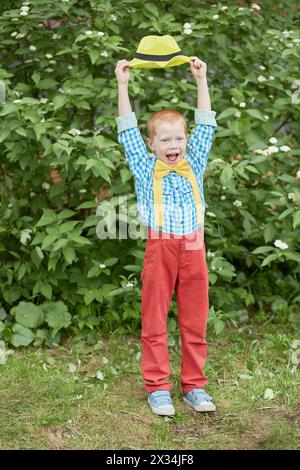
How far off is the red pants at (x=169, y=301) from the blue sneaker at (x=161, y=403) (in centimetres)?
3

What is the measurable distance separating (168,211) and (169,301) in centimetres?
45

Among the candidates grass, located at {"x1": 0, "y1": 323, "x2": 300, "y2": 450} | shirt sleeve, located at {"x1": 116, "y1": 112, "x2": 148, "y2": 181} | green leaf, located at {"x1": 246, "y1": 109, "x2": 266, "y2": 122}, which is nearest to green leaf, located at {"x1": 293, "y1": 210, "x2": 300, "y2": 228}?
green leaf, located at {"x1": 246, "y1": 109, "x2": 266, "y2": 122}

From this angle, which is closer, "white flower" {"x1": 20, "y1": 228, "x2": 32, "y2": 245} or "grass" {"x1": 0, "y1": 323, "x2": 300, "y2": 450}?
"grass" {"x1": 0, "y1": 323, "x2": 300, "y2": 450}

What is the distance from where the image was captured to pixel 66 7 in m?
4.74

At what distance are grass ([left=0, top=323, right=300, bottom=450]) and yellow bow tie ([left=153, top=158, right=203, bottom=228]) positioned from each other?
3.07ft

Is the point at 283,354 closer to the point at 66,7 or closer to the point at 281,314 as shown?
the point at 281,314

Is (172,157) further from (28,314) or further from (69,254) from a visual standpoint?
(28,314)

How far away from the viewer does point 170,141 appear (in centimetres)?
387

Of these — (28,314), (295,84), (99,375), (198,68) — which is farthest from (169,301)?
(295,84)

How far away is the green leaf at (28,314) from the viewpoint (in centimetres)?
493

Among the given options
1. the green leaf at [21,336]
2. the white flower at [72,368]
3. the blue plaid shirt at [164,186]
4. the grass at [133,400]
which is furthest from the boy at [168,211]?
the green leaf at [21,336]

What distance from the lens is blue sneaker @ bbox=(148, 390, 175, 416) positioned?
403cm

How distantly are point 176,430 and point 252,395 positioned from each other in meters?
0.53

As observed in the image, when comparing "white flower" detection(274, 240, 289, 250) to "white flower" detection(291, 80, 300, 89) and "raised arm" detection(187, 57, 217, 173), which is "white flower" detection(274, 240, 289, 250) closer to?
"white flower" detection(291, 80, 300, 89)
